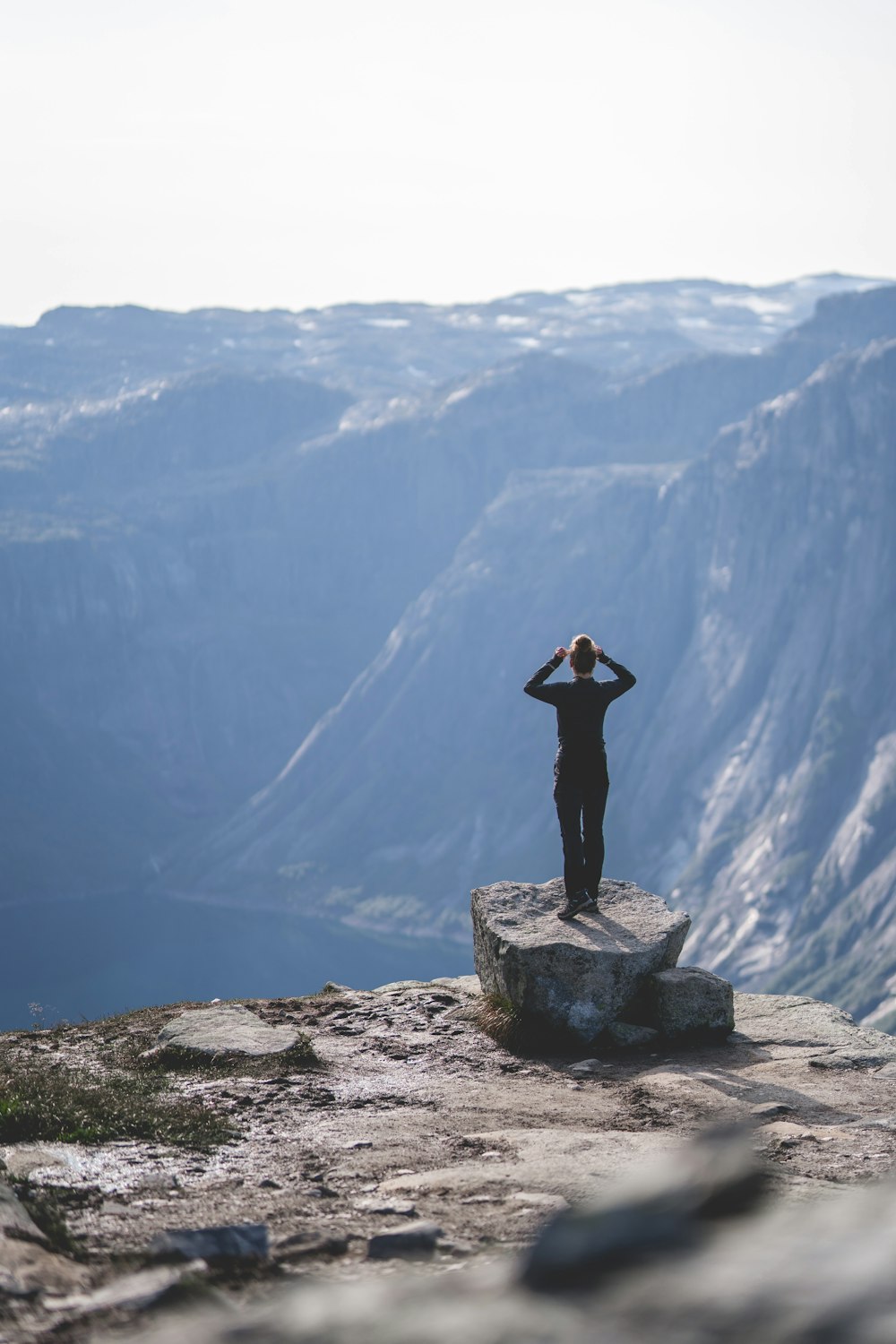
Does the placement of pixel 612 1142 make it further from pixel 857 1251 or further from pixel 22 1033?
pixel 22 1033

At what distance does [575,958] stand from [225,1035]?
15.2 feet

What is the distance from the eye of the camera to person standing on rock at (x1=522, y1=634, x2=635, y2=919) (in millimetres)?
20172

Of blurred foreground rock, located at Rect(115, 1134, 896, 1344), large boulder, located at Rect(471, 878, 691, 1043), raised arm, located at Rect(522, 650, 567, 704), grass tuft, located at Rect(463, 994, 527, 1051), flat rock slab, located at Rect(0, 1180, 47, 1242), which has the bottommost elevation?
grass tuft, located at Rect(463, 994, 527, 1051)

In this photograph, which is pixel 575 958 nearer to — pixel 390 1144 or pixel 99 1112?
pixel 390 1144

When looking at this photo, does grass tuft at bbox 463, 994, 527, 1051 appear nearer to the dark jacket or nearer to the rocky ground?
the rocky ground

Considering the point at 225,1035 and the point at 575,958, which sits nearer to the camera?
the point at 225,1035

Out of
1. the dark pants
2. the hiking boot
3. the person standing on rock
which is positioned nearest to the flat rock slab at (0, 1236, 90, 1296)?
the person standing on rock

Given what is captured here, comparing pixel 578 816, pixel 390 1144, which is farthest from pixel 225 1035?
pixel 578 816

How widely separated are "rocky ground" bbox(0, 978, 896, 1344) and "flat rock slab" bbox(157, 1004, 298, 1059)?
1.30 feet

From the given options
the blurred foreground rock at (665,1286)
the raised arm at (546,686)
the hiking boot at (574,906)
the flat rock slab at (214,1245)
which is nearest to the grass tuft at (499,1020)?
the hiking boot at (574,906)

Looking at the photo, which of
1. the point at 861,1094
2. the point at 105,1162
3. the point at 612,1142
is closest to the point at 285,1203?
the point at 105,1162

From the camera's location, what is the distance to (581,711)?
66.3ft

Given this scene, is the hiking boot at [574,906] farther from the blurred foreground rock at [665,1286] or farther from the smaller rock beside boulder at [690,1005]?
the blurred foreground rock at [665,1286]

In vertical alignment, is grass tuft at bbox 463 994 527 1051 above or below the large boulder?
below
